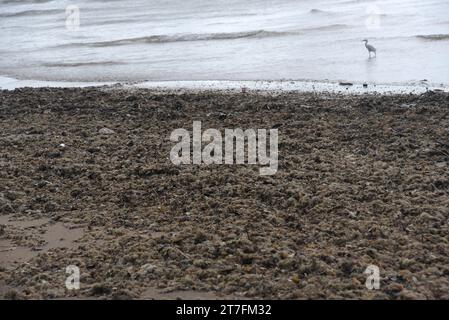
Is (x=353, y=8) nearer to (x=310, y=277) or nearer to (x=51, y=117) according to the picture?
(x=51, y=117)

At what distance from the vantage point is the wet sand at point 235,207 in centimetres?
423

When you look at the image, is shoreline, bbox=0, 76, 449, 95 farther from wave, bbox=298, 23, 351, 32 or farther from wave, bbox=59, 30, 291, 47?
wave, bbox=298, 23, 351, 32

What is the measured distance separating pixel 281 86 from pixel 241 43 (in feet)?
20.2

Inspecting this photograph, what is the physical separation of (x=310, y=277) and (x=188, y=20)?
1991 cm

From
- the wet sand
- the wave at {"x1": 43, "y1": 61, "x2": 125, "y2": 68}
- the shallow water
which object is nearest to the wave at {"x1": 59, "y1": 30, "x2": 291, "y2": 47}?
the shallow water

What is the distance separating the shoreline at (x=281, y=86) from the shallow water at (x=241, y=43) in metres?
0.32

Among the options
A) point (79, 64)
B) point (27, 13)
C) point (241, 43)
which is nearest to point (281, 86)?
point (241, 43)

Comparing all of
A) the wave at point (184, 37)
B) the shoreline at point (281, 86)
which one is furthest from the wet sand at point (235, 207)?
the wave at point (184, 37)

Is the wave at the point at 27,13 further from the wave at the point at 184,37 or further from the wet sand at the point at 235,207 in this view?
the wet sand at the point at 235,207

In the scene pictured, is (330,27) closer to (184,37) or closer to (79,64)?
(184,37)

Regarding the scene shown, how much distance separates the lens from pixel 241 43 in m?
16.8

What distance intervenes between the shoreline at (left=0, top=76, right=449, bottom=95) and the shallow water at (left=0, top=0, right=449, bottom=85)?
323 mm

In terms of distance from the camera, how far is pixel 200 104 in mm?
9242

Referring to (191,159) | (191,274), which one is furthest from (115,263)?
(191,159)
